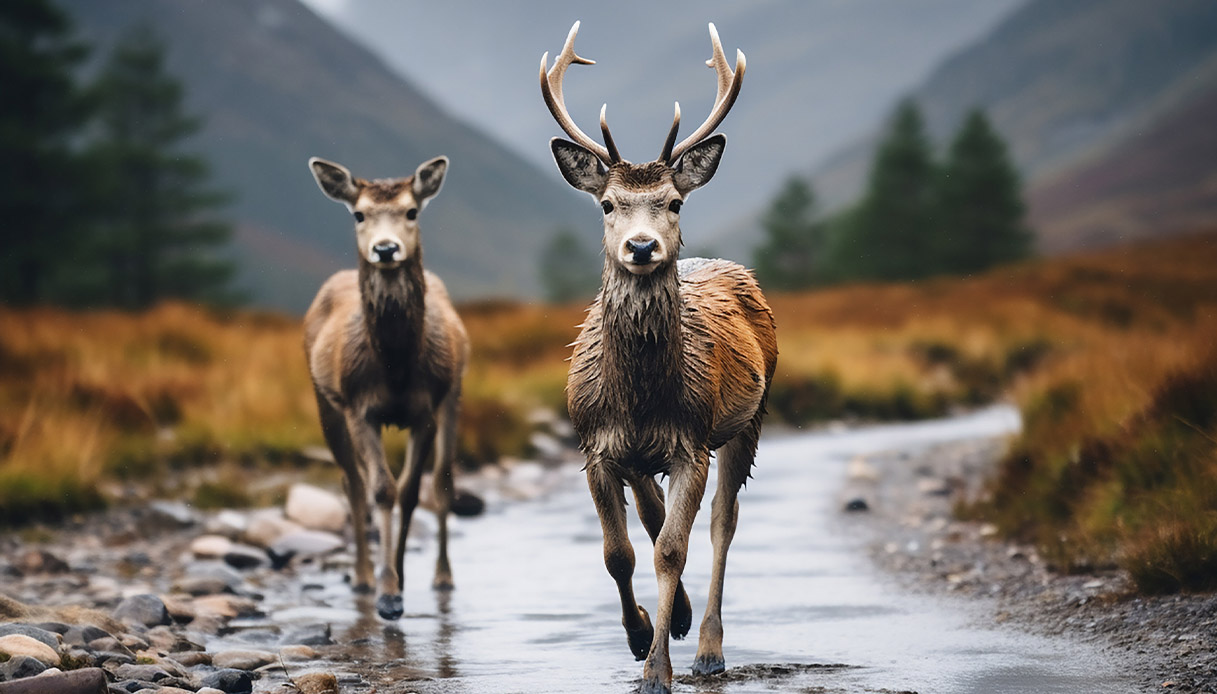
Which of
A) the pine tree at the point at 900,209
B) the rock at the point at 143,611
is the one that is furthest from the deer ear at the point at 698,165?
the pine tree at the point at 900,209

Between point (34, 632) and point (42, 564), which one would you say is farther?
point (42, 564)

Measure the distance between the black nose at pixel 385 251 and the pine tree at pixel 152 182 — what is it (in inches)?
1476

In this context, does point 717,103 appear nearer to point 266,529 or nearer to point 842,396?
point 266,529

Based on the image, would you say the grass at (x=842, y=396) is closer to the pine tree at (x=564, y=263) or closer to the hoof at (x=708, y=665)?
the hoof at (x=708, y=665)

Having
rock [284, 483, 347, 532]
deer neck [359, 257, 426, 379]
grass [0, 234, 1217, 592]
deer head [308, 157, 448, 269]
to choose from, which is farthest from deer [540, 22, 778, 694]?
rock [284, 483, 347, 532]

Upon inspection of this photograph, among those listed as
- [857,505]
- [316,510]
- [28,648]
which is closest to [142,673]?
[28,648]

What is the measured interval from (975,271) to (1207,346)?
153 feet

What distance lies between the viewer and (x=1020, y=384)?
14492 mm

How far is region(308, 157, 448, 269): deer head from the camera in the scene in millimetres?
8125

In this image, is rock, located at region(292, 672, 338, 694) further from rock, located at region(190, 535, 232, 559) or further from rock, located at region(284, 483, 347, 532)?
rock, located at region(284, 483, 347, 532)

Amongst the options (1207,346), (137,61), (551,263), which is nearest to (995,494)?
(1207,346)

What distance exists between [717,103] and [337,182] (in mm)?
3257

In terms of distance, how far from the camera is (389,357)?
28.1 feet

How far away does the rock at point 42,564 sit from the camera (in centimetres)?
914
